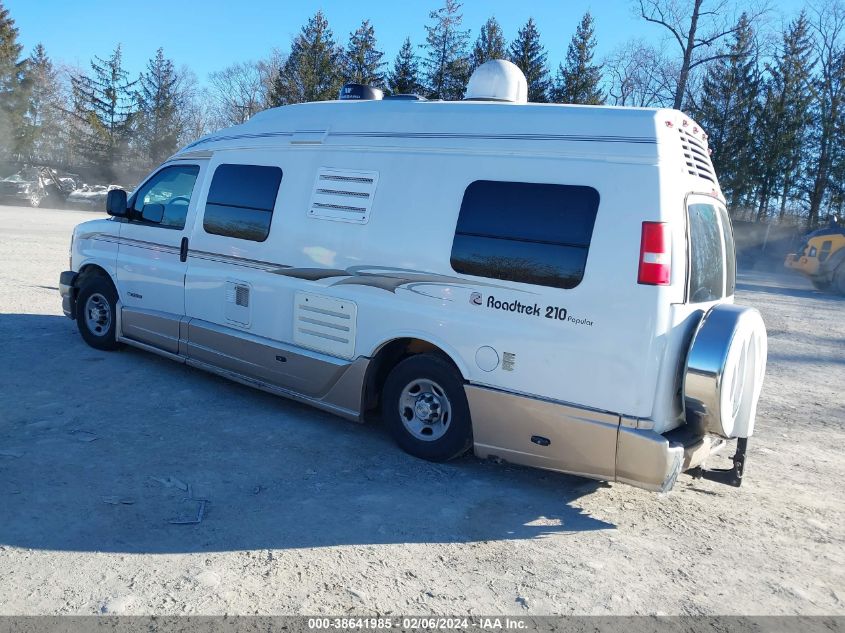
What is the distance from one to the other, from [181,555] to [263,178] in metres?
3.68

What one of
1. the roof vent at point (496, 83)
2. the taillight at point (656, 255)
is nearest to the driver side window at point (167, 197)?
the roof vent at point (496, 83)

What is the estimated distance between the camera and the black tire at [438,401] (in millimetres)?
5023

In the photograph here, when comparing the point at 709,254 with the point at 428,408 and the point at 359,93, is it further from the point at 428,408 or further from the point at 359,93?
the point at 359,93

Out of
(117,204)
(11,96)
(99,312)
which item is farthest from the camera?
(11,96)

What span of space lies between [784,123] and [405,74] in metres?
23.6

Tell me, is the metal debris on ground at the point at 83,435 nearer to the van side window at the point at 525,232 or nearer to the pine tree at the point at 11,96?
the van side window at the point at 525,232

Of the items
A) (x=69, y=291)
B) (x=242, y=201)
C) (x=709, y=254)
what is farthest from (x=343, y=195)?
(x=69, y=291)

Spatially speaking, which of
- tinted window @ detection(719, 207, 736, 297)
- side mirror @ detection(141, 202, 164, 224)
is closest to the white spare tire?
tinted window @ detection(719, 207, 736, 297)

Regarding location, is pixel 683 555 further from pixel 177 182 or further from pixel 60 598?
pixel 177 182

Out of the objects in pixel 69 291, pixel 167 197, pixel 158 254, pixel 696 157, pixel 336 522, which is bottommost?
pixel 336 522

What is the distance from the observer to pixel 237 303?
6.32m

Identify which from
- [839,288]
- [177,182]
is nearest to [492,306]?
[177,182]

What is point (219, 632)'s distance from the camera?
3076 millimetres

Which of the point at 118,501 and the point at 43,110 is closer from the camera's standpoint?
the point at 118,501
